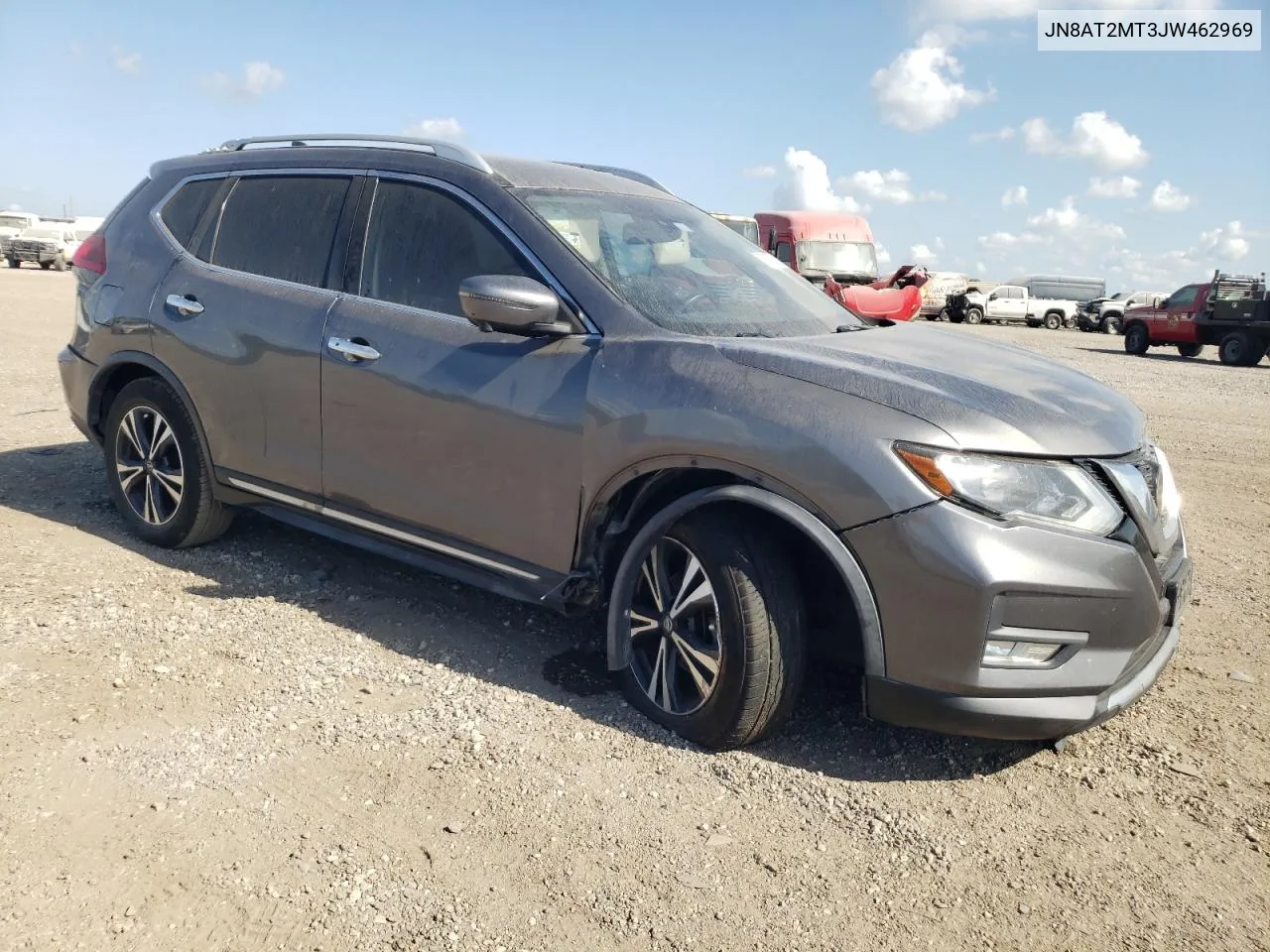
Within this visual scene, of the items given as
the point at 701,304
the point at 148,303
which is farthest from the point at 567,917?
the point at 148,303

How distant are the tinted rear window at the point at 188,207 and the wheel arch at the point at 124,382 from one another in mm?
581

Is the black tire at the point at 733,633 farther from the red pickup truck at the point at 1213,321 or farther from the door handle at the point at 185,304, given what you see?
the red pickup truck at the point at 1213,321

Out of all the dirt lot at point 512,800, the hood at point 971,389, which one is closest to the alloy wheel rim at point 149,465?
the dirt lot at point 512,800

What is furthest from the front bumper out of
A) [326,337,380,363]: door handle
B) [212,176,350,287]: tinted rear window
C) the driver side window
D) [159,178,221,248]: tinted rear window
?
[159,178,221,248]: tinted rear window

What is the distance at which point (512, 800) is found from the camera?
2.89 meters

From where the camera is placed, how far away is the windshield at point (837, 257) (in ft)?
76.2

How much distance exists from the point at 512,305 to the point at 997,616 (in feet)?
5.69

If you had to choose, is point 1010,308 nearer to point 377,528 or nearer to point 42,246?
point 42,246

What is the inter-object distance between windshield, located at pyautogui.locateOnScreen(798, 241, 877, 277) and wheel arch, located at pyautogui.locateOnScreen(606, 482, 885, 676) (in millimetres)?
20553

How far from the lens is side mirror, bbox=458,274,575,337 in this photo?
327 centimetres

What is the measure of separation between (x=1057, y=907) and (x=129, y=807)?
7.99 ft

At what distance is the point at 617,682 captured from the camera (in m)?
3.65

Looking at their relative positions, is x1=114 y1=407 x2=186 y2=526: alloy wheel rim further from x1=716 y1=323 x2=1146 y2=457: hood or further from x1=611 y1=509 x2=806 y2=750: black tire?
x1=716 y1=323 x2=1146 y2=457: hood

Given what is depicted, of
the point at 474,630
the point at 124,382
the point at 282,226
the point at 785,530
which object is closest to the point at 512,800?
the point at 785,530
